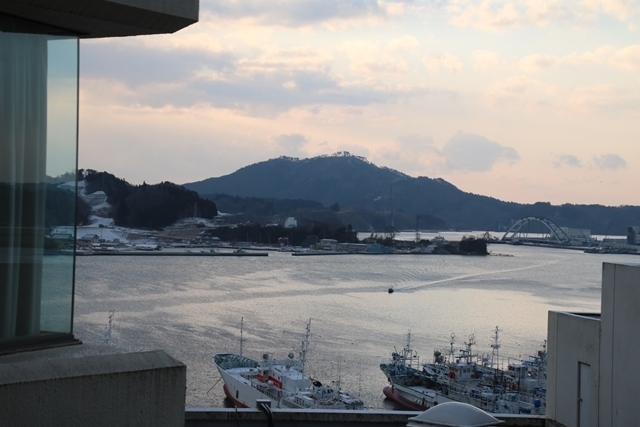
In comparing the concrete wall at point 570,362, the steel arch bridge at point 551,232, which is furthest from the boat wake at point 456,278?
the steel arch bridge at point 551,232

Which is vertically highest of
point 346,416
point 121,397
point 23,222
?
point 23,222

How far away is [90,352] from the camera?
138 centimetres

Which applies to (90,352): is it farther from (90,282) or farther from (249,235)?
(249,235)

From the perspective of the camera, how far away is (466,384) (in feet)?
53.4

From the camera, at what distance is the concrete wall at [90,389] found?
1.18 metres

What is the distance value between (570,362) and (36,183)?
235cm

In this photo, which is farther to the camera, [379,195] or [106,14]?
[379,195]

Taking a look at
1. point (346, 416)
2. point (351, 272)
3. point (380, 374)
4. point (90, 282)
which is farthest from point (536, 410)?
point (351, 272)

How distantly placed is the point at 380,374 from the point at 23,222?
15769 millimetres

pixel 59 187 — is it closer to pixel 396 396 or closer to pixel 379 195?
pixel 396 396

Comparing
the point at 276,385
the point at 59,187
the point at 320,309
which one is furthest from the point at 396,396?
the point at 59,187

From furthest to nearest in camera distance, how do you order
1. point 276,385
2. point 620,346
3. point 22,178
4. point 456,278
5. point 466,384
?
point 456,278 → point 466,384 → point 276,385 → point 620,346 → point 22,178

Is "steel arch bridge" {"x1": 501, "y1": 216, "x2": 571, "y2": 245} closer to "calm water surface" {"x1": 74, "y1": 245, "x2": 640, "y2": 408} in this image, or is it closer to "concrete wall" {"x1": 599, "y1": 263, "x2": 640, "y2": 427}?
"calm water surface" {"x1": 74, "y1": 245, "x2": 640, "y2": 408}

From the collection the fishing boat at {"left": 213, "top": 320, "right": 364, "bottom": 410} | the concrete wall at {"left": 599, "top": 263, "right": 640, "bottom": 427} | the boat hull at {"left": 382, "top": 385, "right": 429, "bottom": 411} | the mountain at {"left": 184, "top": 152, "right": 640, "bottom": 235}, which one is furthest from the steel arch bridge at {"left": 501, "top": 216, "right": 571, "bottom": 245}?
the concrete wall at {"left": 599, "top": 263, "right": 640, "bottom": 427}
